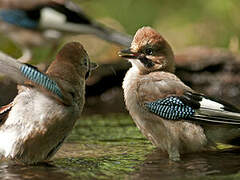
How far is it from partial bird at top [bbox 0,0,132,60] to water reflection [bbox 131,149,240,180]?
16.3 feet

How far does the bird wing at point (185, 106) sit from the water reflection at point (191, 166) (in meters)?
0.34

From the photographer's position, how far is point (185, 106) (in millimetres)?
5543

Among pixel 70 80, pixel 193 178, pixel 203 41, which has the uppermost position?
pixel 203 41

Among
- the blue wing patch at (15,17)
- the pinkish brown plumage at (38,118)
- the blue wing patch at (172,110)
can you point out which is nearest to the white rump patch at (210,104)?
the blue wing patch at (172,110)

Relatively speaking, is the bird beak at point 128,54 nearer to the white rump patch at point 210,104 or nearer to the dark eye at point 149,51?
the dark eye at point 149,51

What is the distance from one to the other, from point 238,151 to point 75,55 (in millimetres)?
1745

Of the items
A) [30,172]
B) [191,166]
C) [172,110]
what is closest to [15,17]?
[172,110]

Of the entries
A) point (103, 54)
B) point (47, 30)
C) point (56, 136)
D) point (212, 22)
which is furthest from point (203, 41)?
point (56, 136)

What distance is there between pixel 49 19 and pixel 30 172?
5.90 metres

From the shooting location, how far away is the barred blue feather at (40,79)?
4.66 metres

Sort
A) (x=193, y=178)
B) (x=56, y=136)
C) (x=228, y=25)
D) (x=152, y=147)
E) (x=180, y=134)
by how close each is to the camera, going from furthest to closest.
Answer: (x=228, y=25) → (x=152, y=147) → (x=180, y=134) → (x=56, y=136) → (x=193, y=178)

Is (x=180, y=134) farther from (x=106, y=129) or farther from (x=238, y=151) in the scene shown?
(x=106, y=129)

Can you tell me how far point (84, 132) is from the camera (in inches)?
267

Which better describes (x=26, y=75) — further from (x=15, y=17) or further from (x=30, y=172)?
(x=15, y=17)
